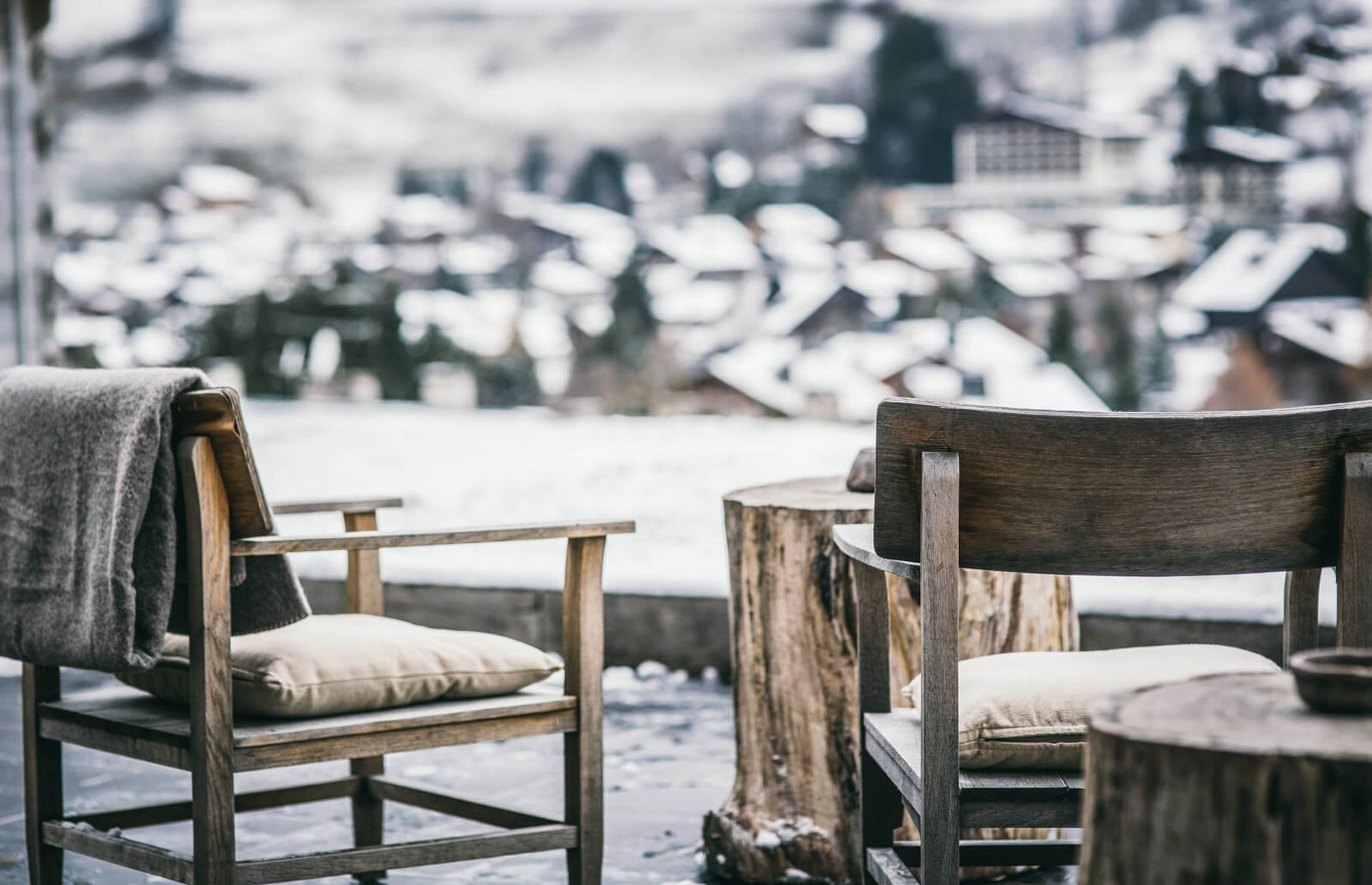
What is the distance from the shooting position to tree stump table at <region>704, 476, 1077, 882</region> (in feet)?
8.20

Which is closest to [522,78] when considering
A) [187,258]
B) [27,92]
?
[187,258]

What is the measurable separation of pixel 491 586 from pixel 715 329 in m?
6.01

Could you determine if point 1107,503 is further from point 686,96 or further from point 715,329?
point 686,96

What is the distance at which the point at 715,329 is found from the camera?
10.3 metres

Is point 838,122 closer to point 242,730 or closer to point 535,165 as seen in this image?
point 535,165

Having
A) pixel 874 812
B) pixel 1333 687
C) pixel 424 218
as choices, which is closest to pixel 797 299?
pixel 424 218

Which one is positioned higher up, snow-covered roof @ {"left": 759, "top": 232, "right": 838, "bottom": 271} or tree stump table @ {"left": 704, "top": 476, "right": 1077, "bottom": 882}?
snow-covered roof @ {"left": 759, "top": 232, "right": 838, "bottom": 271}

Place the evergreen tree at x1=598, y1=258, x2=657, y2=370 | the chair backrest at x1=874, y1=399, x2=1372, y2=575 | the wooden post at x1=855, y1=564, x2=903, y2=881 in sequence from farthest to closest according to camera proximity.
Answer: the evergreen tree at x1=598, y1=258, x2=657, y2=370 < the wooden post at x1=855, y1=564, x2=903, y2=881 < the chair backrest at x1=874, y1=399, x2=1372, y2=575

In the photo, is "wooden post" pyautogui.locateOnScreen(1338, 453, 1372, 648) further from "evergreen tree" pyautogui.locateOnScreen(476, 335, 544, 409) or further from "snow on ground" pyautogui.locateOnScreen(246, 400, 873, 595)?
"evergreen tree" pyautogui.locateOnScreen(476, 335, 544, 409)

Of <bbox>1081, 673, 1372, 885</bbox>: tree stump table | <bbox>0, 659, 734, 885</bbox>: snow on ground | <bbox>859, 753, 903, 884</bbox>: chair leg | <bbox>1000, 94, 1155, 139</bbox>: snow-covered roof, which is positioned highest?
<bbox>1000, 94, 1155, 139</bbox>: snow-covered roof

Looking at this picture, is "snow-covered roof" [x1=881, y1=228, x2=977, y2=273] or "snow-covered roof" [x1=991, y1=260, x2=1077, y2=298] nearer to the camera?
"snow-covered roof" [x1=991, y1=260, x2=1077, y2=298]

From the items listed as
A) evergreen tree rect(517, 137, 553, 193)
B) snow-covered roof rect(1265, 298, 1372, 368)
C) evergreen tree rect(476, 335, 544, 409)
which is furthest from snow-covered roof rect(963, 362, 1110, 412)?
evergreen tree rect(517, 137, 553, 193)

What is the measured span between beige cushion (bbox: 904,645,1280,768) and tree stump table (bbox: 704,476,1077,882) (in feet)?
1.93

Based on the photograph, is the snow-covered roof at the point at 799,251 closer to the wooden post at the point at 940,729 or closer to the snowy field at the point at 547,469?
the snowy field at the point at 547,469
